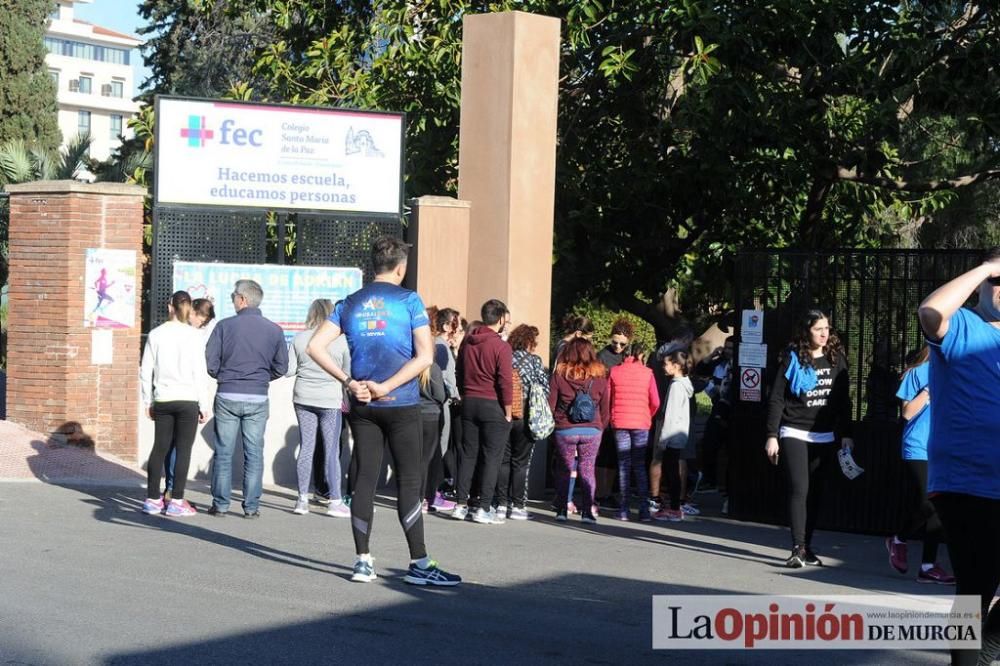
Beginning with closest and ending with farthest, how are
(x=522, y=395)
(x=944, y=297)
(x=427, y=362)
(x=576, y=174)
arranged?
(x=944, y=297)
(x=427, y=362)
(x=522, y=395)
(x=576, y=174)

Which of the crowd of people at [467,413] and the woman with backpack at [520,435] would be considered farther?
the woman with backpack at [520,435]

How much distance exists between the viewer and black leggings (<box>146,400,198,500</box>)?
10914 millimetres

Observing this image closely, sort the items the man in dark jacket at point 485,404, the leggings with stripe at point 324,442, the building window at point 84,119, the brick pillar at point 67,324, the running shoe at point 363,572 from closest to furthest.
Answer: the running shoe at point 363,572 < the man in dark jacket at point 485,404 < the leggings with stripe at point 324,442 < the brick pillar at point 67,324 < the building window at point 84,119

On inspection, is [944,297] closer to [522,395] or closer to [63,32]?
[522,395]

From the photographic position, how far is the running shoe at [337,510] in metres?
11.5

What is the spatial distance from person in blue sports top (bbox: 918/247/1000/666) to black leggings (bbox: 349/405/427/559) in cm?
341

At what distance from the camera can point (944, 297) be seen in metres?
5.12

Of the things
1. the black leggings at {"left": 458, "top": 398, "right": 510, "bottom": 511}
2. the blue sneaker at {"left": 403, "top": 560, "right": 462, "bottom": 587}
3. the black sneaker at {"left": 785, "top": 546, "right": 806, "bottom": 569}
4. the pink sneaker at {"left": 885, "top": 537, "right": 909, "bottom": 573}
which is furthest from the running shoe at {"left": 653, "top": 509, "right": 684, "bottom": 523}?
the blue sneaker at {"left": 403, "top": 560, "right": 462, "bottom": 587}

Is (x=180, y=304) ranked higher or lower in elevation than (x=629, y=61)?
lower

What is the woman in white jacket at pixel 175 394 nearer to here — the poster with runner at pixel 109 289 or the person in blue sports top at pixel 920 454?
the poster with runner at pixel 109 289

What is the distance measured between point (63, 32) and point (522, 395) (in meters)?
134

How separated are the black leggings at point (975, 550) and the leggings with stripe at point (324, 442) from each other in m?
7.00

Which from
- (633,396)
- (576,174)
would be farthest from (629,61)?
(633,396)

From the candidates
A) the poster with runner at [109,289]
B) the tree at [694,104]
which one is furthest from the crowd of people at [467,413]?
the tree at [694,104]
